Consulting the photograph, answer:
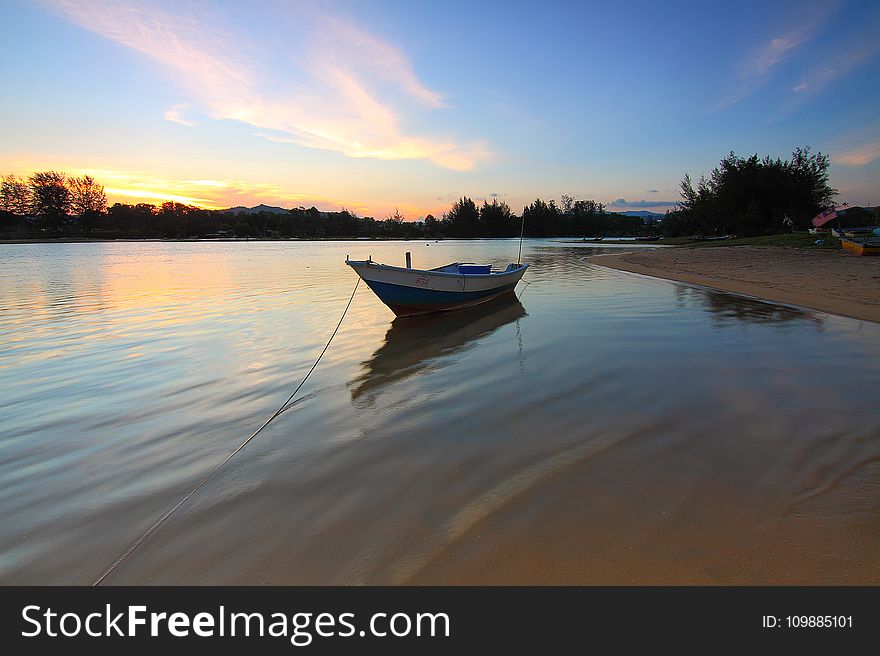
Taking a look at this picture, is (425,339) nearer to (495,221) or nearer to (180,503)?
(180,503)

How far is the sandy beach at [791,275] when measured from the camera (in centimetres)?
1229

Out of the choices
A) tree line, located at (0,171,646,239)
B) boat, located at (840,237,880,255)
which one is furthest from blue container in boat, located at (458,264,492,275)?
tree line, located at (0,171,646,239)

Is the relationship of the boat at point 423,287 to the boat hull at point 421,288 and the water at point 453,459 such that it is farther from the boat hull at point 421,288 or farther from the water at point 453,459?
the water at point 453,459

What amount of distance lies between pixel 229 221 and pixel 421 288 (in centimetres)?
13172

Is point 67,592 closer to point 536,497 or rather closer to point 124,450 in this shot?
point 124,450

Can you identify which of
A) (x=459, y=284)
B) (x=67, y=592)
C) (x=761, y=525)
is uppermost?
(x=459, y=284)

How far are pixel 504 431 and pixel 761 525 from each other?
7.47ft

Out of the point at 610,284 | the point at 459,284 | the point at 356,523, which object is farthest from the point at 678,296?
the point at 356,523

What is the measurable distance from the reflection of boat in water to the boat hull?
13.5 inches

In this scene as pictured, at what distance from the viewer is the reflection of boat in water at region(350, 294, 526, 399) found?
7.16m

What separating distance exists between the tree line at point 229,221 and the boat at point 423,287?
11415cm

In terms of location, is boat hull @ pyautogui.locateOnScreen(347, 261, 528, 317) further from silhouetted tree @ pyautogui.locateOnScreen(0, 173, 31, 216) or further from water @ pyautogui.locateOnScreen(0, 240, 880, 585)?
silhouetted tree @ pyautogui.locateOnScreen(0, 173, 31, 216)

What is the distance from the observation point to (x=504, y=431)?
4.68m

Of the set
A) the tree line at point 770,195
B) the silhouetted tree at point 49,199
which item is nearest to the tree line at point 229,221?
the silhouetted tree at point 49,199
